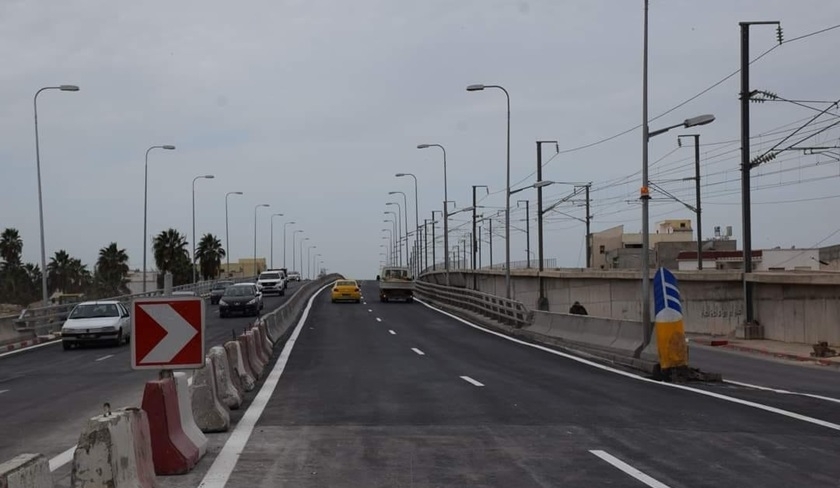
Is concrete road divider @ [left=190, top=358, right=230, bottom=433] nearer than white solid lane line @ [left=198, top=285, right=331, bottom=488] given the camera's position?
No

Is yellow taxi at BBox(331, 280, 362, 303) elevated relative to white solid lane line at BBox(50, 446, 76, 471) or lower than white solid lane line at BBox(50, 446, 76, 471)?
elevated

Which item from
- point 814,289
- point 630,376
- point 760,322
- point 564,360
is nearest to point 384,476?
point 630,376

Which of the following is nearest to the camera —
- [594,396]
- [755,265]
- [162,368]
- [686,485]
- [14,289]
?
[686,485]

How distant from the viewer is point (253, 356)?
19.1 meters

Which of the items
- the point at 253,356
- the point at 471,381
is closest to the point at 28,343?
the point at 253,356

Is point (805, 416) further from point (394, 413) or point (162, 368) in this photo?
point (162, 368)

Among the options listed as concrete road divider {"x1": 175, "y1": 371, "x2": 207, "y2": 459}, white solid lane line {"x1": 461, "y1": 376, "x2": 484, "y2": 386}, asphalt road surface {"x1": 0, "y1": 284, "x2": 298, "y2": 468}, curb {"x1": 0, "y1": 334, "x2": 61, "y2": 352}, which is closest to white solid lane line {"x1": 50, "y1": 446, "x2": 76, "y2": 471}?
asphalt road surface {"x1": 0, "y1": 284, "x2": 298, "y2": 468}

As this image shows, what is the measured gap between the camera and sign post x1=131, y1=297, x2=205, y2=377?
9.02 m

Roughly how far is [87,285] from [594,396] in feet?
322

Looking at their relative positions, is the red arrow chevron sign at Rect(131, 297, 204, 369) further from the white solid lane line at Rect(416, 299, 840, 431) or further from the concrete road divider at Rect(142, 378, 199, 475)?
the white solid lane line at Rect(416, 299, 840, 431)

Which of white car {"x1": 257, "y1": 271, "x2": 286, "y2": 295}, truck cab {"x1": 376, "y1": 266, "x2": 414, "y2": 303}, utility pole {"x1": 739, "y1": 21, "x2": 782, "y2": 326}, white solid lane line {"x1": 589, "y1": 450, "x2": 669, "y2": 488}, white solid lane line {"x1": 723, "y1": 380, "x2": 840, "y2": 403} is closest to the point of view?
white solid lane line {"x1": 589, "y1": 450, "x2": 669, "y2": 488}

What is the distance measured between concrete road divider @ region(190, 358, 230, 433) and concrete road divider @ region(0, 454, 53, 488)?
6059 mm

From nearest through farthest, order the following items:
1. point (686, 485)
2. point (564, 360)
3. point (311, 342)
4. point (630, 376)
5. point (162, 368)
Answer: point (686, 485)
point (162, 368)
point (630, 376)
point (564, 360)
point (311, 342)

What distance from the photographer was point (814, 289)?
101 ft
